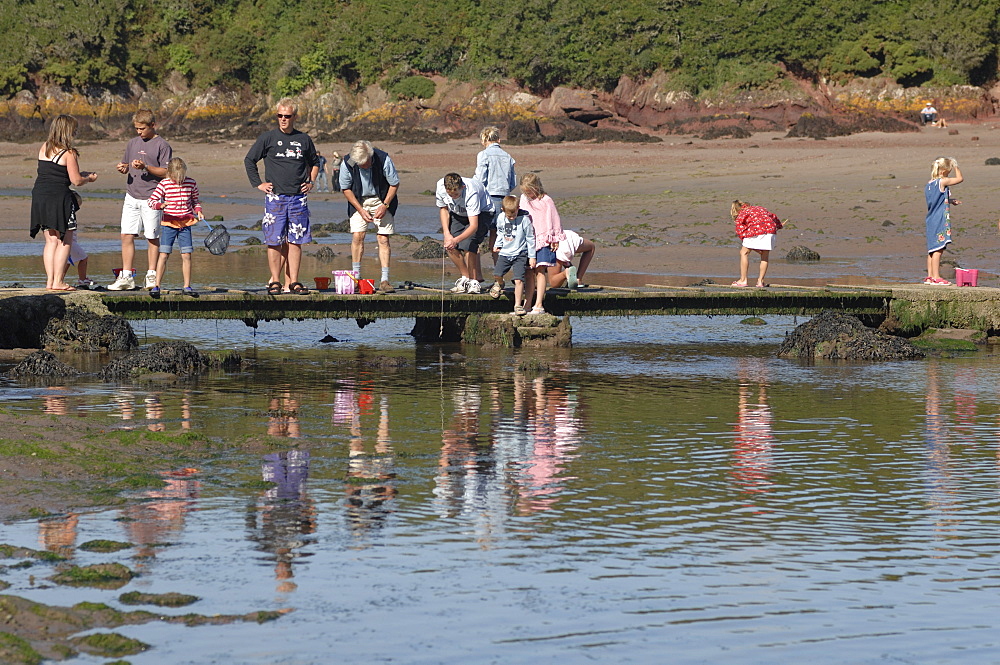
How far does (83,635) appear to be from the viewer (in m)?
5.26

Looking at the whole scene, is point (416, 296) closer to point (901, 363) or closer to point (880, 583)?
point (901, 363)

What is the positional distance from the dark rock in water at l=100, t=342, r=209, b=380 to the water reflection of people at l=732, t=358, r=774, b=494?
4560 millimetres

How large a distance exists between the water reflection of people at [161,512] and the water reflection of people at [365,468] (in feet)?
2.68

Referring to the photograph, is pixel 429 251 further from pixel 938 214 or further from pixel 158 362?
pixel 158 362

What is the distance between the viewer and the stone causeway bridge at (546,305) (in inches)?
523

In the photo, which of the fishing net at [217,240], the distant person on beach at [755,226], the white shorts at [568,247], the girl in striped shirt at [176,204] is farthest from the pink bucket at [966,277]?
the girl in striped shirt at [176,204]

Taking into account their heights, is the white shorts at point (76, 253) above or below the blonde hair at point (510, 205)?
below

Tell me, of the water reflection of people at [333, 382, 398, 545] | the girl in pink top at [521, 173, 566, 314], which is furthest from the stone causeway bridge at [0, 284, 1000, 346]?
the water reflection of people at [333, 382, 398, 545]

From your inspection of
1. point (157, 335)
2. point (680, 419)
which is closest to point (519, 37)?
point (157, 335)

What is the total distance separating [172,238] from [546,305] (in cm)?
376

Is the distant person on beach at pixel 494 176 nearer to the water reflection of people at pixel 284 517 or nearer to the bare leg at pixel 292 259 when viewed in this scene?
the bare leg at pixel 292 259

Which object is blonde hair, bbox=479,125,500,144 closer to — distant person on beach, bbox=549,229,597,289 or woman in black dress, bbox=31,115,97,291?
distant person on beach, bbox=549,229,597,289

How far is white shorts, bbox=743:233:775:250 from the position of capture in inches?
591

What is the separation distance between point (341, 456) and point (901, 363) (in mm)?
6781
